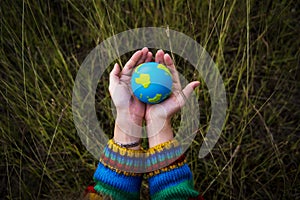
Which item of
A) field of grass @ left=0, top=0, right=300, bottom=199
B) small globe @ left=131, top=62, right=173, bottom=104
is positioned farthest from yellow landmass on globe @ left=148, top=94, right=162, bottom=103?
field of grass @ left=0, top=0, right=300, bottom=199

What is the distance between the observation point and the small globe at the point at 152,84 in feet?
3.49

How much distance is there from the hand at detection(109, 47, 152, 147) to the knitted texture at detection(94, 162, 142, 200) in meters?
0.10

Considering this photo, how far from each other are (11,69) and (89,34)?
0.37m

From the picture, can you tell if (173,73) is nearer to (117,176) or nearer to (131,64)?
(131,64)

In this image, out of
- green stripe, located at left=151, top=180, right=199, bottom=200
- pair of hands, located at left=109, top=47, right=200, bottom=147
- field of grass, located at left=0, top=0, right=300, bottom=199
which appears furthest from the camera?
field of grass, located at left=0, top=0, right=300, bottom=199

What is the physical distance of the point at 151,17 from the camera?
1.57 m

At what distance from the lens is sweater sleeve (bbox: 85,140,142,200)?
0.98 metres

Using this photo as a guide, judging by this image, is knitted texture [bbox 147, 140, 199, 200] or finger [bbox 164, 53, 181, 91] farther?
finger [bbox 164, 53, 181, 91]

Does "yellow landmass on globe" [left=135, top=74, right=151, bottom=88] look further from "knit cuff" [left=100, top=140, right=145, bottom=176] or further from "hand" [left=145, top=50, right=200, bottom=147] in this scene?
"knit cuff" [left=100, top=140, right=145, bottom=176]

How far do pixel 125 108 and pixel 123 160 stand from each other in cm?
16

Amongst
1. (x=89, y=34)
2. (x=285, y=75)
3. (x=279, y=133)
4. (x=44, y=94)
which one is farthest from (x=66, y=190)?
(x=285, y=75)

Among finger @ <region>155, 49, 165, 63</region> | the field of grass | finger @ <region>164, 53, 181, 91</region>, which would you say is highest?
finger @ <region>155, 49, 165, 63</region>

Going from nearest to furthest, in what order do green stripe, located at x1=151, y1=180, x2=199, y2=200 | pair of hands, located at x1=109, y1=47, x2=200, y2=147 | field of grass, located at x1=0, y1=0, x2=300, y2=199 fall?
1. green stripe, located at x1=151, y1=180, x2=199, y2=200
2. pair of hands, located at x1=109, y1=47, x2=200, y2=147
3. field of grass, located at x1=0, y1=0, x2=300, y2=199

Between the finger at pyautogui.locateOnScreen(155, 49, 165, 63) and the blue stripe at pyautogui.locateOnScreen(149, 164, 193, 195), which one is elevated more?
the finger at pyautogui.locateOnScreen(155, 49, 165, 63)
